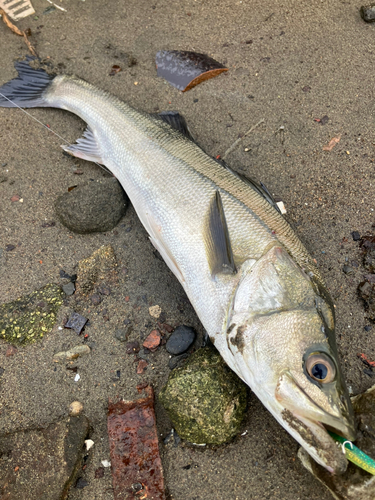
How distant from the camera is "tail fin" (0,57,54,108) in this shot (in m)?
4.10

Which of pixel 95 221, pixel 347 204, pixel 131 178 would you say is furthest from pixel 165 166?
pixel 347 204

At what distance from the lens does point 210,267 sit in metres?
2.69

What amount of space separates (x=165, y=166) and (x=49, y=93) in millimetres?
1933

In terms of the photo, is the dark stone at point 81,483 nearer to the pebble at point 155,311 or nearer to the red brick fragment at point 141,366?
the red brick fragment at point 141,366

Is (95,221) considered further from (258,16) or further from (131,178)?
(258,16)

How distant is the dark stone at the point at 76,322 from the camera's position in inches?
121

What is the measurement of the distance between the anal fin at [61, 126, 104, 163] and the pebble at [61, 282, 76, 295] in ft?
4.25

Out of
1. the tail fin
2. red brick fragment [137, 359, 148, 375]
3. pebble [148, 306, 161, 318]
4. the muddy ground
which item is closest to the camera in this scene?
the muddy ground

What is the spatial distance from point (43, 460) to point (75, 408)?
39 centimetres

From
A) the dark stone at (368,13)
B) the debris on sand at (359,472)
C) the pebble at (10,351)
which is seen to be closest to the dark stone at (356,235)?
the debris on sand at (359,472)

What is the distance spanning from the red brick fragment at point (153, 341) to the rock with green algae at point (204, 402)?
0.38 metres

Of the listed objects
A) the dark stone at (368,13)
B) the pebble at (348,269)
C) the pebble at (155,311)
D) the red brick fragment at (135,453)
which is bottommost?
the red brick fragment at (135,453)

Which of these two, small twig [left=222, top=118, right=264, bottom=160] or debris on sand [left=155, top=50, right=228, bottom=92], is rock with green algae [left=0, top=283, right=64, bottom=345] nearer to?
small twig [left=222, top=118, right=264, bottom=160]

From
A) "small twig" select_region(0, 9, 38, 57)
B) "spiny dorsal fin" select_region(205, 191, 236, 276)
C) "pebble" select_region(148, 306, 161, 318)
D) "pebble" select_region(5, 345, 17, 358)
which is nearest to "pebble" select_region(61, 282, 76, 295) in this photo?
"pebble" select_region(5, 345, 17, 358)
